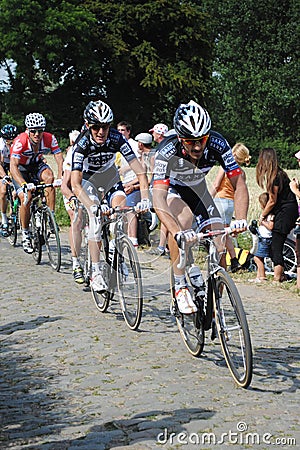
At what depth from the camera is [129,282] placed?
9.36 meters

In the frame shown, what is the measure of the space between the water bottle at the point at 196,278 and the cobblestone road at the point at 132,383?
2.20 feet

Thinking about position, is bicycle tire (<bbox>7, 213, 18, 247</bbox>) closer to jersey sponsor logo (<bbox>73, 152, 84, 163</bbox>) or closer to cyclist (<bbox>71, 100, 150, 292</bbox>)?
cyclist (<bbox>71, 100, 150, 292</bbox>)

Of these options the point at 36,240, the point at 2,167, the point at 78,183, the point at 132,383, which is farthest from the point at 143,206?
the point at 2,167

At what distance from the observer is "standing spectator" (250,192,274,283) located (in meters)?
13.0

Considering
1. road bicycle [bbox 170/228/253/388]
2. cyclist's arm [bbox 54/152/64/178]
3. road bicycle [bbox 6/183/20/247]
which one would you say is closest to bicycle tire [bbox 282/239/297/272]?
cyclist's arm [bbox 54/152/64/178]

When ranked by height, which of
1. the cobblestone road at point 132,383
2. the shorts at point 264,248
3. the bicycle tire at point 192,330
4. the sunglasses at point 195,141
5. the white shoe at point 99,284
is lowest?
the cobblestone road at point 132,383

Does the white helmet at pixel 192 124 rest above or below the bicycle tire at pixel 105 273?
above

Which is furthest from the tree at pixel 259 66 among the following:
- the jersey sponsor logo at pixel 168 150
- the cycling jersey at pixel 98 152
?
the jersey sponsor logo at pixel 168 150

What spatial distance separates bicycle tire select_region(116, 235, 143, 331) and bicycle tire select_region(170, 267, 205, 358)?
2.24 ft

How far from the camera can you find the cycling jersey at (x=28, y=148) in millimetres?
14086

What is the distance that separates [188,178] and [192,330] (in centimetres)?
143

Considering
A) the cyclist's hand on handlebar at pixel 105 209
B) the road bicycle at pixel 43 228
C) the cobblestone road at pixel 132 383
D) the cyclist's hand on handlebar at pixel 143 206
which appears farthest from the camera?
the road bicycle at pixel 43 228

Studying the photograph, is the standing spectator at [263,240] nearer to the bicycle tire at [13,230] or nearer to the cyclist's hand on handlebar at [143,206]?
the cyclist's hand on handlebar at [143,206]

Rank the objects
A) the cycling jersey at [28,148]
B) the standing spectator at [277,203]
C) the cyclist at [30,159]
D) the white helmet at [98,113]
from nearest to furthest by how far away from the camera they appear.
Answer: the white helmet at [98,113] → the standing spectator at [277,203] → the cyclist at [30,159] → the cycling jersey at [28,148]
